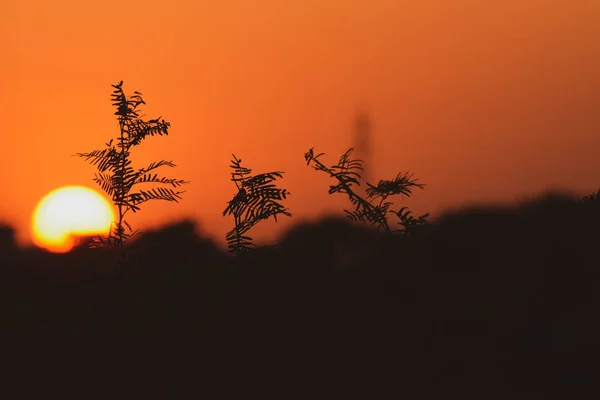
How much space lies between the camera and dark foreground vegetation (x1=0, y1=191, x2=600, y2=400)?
6.30 metres

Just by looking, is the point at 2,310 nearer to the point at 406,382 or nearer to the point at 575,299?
the point at 406,382

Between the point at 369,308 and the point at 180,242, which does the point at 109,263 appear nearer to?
the point at 180,242

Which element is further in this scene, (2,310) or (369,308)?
(2,310)

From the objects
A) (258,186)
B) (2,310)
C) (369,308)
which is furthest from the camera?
(2,310)

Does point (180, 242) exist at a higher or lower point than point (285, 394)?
higher

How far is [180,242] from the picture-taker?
852cm

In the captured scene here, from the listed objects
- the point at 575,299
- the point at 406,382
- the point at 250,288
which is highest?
the point at 250,288

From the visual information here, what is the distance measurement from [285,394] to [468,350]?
4.50 feet

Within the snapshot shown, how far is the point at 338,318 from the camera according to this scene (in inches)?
271

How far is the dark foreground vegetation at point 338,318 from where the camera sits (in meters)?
6.30

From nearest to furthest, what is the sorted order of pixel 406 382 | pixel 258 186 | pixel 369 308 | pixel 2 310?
pixel 406 382 → pixel 369 308 → pixel 258 186 → pixel 2 310

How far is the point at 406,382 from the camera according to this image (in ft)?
20.5

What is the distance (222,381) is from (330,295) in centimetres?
123

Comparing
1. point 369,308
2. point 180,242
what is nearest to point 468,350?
point 369,308
